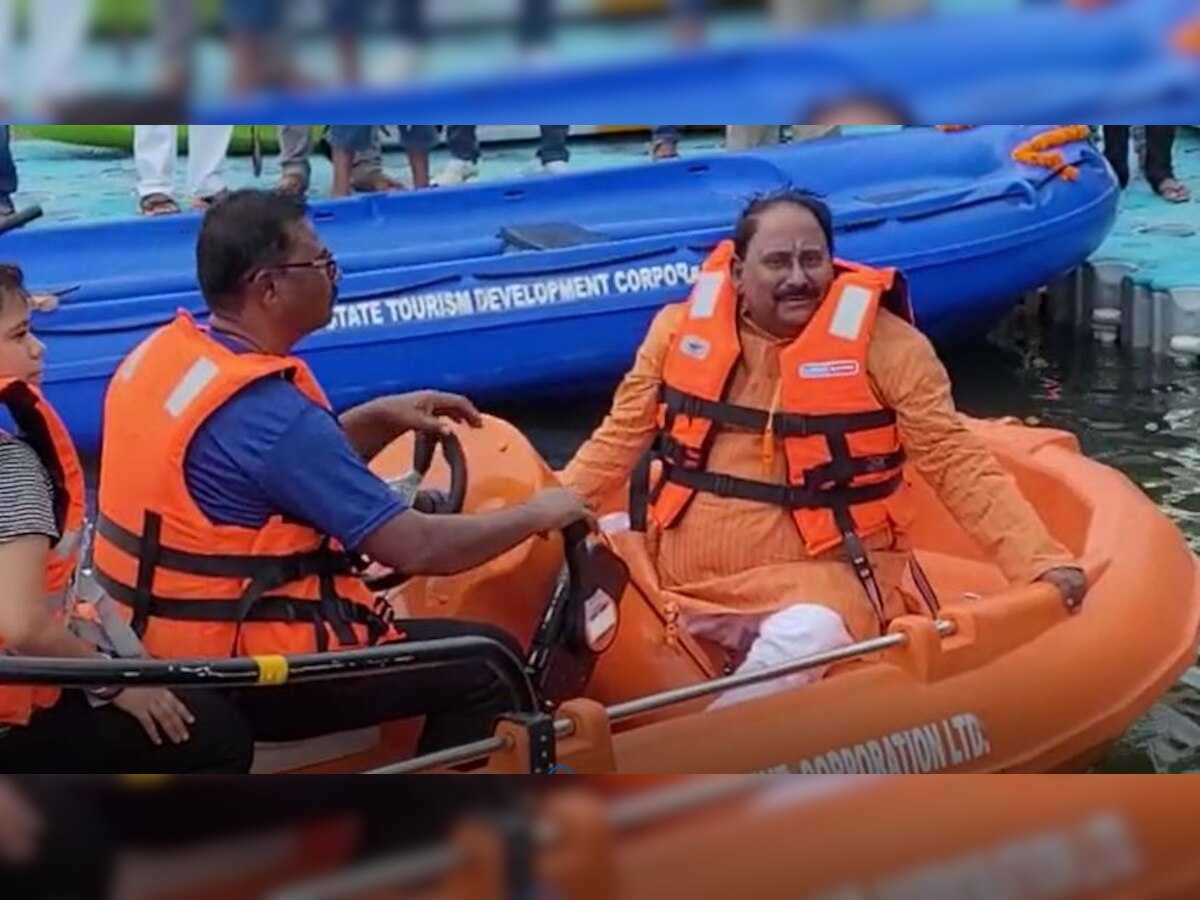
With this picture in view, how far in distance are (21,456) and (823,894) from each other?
3.42 feet

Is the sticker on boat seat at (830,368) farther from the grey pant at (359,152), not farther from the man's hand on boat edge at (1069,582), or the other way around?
the grey pant at (359,152)

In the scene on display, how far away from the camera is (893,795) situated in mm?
890

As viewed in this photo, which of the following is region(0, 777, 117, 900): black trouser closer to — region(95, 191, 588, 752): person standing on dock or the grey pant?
the grey pant

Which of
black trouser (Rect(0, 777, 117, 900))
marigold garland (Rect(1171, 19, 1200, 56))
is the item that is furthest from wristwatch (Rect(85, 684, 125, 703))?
marigold garland (Rect(1171, 19, 1200, 56))

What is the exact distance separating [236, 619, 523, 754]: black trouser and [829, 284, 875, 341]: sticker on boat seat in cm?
62

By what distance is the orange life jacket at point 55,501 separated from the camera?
1.60m

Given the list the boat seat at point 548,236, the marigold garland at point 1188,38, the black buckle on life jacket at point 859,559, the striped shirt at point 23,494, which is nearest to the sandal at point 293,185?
the striped shirt at point 23,494

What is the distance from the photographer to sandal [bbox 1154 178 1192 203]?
3664 millimetres

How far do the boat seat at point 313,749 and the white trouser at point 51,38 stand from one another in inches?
44.2

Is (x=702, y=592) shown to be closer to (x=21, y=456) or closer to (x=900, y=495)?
(x=900, y=495)

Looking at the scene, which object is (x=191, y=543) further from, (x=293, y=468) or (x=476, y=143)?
(x=476, y=143)

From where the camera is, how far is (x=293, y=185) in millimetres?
1438

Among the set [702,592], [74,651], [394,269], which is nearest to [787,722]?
[702,592]

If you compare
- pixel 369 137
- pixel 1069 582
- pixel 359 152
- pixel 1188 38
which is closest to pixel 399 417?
pixel 1069 582
